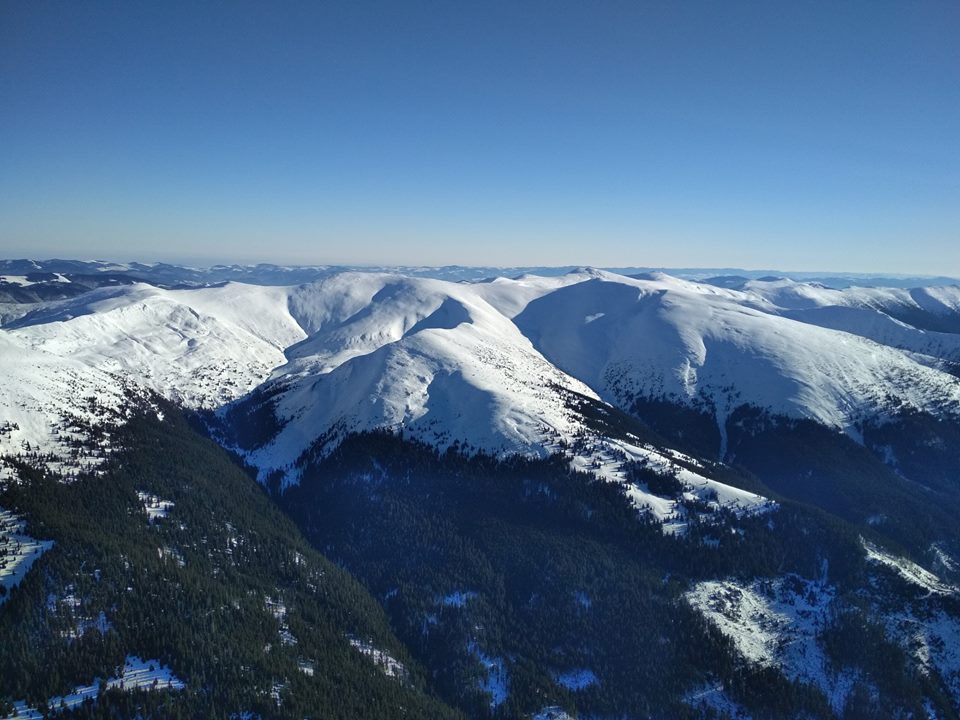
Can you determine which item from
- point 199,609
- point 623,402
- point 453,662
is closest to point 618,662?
point 453,662

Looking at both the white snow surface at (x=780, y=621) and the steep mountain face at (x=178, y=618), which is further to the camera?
the white snow surface at (x=780, y=621)

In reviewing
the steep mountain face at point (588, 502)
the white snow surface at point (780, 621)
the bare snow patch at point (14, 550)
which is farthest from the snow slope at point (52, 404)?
the white snow surface at point (780, 621)

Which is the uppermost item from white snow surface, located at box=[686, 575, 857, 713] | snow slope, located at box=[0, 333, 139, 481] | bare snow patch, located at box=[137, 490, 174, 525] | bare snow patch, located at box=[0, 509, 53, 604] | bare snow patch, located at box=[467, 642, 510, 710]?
snow slope, located at box=[0, 333, 139, 481]

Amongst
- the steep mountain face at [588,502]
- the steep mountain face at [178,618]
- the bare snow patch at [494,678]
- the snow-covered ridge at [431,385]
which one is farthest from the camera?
the snow-covered ridge at [431,385]

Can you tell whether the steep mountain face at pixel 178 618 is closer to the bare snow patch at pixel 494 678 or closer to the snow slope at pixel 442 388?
the bare snow patch at pixel 494 678

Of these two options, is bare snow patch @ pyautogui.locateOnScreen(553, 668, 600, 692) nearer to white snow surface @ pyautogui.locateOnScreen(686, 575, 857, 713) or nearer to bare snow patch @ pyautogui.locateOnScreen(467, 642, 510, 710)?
bare snow patch @ pyautogui.locateOnScreen(467, 642, 510, 710)

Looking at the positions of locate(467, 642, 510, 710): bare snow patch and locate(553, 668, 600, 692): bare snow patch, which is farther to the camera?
locate(553, 668, 600, 692): bare snow patch

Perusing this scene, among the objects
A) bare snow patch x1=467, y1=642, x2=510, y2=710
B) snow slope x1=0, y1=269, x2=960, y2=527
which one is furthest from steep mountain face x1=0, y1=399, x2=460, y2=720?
snow slope x1=0, y1=269, x2=960, y2=527

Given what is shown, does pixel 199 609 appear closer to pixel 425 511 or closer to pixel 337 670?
pixel 337 670
